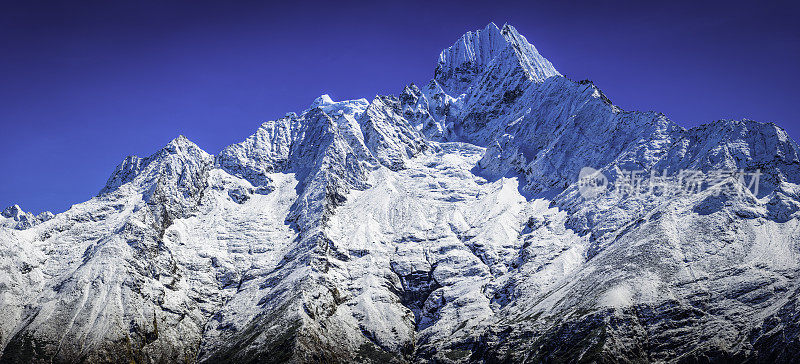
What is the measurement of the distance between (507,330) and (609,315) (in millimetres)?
33145

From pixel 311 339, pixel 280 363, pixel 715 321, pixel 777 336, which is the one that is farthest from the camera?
pixel 311 339

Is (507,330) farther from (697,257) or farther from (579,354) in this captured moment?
(697,257)

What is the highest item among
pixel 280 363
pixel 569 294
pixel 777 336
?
pixel 569 294

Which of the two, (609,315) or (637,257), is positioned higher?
(637,257)

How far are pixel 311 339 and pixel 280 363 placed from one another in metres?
15.0

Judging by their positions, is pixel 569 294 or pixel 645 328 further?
pixel 569 294

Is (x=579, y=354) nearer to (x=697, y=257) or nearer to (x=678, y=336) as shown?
(x=678, y=336)

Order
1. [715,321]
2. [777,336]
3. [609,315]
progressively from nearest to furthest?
[777,336] < [715,321] < [609,315]

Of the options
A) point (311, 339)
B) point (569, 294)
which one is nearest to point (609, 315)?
point (569, 294)

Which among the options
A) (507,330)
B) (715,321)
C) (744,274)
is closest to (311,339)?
(507,330)

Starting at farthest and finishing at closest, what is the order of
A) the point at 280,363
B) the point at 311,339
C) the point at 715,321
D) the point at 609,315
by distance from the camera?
the point at 311,339 → the point at 280,363 → the point at 609,315 → the point at 715,321

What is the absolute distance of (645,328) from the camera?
6442 inches

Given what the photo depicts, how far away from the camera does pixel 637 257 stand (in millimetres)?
195125

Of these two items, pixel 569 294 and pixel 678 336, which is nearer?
pixel 678 336
